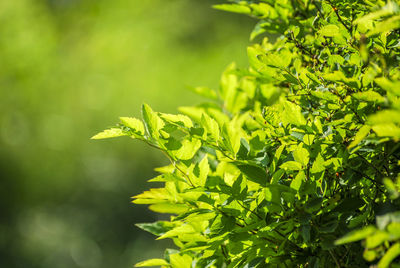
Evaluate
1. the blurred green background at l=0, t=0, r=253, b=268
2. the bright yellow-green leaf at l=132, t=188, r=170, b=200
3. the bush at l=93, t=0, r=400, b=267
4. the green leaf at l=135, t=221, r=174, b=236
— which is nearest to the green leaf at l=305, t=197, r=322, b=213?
the bush at l=93, t=0, r=400, b=267

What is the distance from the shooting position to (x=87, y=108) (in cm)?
780

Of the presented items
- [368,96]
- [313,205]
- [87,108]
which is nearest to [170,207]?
[313,205]

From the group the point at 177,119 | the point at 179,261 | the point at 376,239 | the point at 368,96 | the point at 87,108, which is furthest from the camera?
the point at 87,108

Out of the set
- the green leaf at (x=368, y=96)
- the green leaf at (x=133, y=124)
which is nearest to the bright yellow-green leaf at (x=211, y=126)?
the green leaf at (x=133, y=124)

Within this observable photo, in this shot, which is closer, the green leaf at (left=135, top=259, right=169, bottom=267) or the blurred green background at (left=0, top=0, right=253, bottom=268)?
the green leaf at (left=135, top=259, right=169, bottom=267)

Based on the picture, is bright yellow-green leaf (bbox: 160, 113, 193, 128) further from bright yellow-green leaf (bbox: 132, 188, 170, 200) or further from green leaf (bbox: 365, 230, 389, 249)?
green leaf (bbox: 365, 230, 389, 249)

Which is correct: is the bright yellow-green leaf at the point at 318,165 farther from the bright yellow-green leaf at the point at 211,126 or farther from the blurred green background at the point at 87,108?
the blurred green background at the point at 87,108

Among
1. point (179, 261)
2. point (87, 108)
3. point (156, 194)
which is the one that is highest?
point (156, 194)

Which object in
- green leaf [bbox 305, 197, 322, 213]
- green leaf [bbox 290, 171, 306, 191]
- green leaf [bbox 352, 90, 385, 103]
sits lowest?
green leaf [bbox 305, 197, 322, 213]

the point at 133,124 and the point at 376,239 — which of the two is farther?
the point at 133,124

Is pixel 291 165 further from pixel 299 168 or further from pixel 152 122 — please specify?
pixel 152 122

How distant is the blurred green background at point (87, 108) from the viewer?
689 cm

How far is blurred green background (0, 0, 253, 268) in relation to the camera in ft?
22.6

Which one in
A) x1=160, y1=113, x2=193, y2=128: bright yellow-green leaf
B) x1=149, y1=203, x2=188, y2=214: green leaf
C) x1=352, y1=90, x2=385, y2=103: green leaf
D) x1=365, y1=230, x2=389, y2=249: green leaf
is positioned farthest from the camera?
x1=149, y1=203, x2=188, y2=214: green leaf
